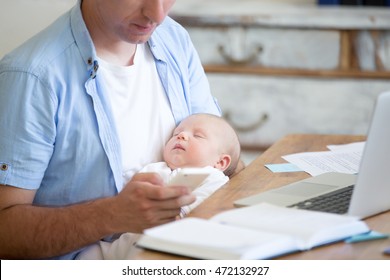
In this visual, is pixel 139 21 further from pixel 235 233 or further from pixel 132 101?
pixel 235 233

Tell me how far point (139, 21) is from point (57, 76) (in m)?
0.20

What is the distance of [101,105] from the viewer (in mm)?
1738

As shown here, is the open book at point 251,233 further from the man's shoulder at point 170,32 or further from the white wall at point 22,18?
the white wall at point 22,18

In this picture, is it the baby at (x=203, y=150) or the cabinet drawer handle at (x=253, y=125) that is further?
the cabinet drawer handle at (x=253, y=125)

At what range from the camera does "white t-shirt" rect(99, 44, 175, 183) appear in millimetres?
1812

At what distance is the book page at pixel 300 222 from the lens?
125 centimetres

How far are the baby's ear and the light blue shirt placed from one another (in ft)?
0.84

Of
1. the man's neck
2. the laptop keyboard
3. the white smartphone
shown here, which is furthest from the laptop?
the man's neck

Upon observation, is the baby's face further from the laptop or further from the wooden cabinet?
the wooden cabinet

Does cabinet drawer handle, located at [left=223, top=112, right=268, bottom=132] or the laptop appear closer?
the laptop

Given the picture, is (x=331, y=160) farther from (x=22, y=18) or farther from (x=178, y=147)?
(x=22, y=18)

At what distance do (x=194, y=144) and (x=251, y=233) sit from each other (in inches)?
24.9

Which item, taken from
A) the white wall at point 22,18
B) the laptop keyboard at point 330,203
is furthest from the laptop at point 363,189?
the white wall at point 22,18

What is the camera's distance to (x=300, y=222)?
4.25 ft
